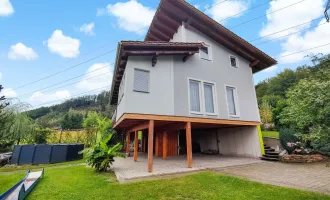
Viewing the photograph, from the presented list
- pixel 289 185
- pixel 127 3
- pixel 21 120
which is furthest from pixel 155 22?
pixel 21 120

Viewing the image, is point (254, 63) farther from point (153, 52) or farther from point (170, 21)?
point (153, 52)

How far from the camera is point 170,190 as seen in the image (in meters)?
5.24

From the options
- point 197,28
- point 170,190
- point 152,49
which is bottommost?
point 170,190

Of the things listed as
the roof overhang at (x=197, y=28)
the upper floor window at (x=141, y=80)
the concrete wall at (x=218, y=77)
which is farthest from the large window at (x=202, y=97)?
the roof overhang at (x=197, y=28)

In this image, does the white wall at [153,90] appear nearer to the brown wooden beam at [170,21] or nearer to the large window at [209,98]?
the large window at [209,98]

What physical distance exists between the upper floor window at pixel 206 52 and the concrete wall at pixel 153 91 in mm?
2613

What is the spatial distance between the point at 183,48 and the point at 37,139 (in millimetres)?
16098

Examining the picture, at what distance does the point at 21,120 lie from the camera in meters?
15.6

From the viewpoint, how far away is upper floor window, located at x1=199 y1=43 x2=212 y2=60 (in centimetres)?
1100

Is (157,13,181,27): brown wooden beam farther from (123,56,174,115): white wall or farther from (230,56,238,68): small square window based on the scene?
(230,56,238,68): small square window

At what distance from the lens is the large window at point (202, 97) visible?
9714 millimetres

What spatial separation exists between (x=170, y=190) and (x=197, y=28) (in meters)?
9.86

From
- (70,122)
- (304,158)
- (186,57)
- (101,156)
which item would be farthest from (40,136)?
(70,122)

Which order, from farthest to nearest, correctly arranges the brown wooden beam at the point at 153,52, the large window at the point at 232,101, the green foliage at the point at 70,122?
the green foliage at the point at 70,122 < the large window at the point at 232,101 < the brown wooden beam at the point at 153,52
